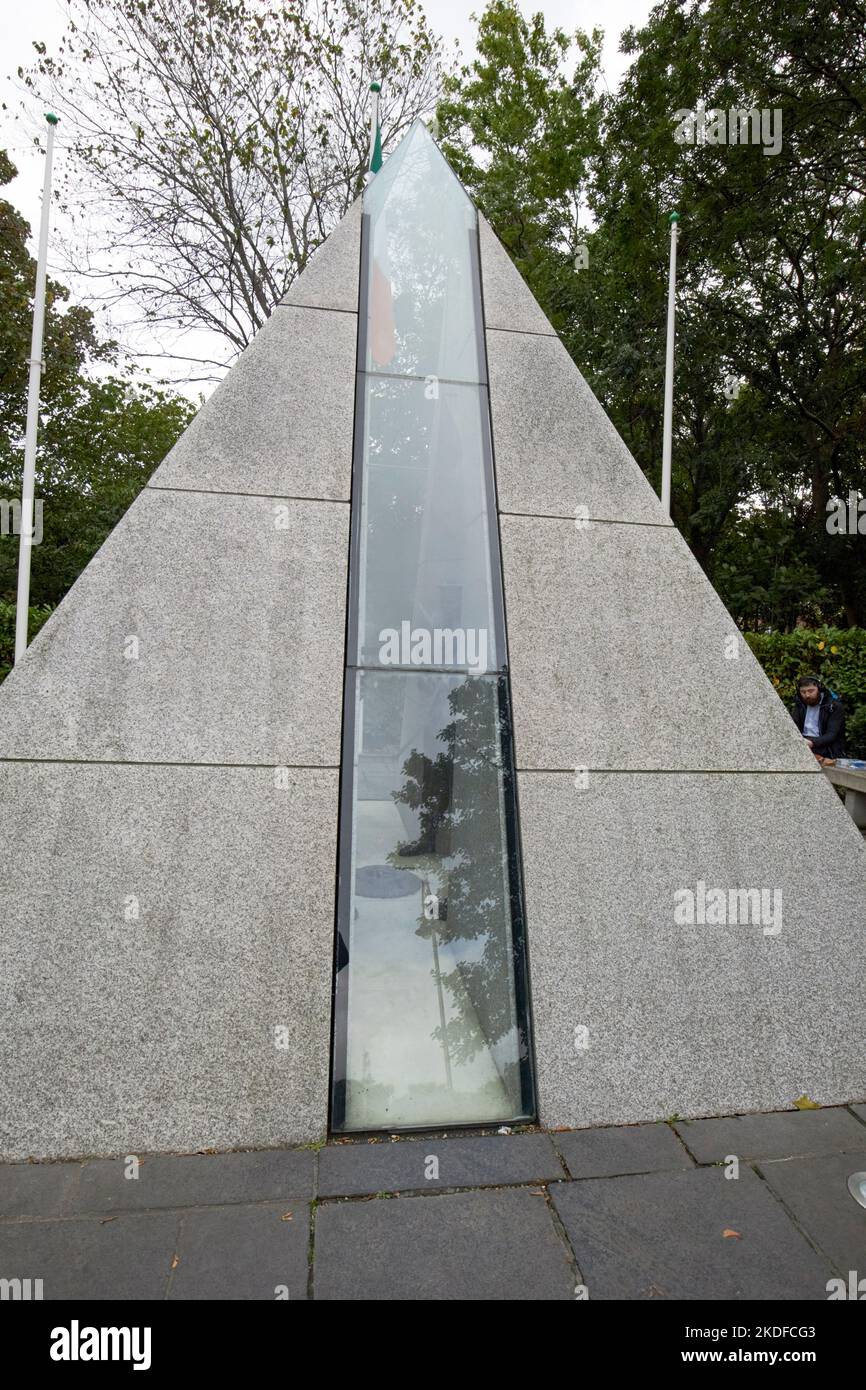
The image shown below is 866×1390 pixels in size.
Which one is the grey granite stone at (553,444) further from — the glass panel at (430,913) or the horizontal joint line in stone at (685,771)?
the horizontal joint line in stone at (685,771)

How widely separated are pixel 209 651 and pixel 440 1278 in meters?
2.81

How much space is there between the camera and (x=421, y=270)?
5.48m

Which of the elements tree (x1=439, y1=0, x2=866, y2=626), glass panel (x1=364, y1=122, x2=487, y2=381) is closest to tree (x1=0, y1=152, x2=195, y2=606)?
tree (x1=439, y1=0, x2=866, y2=626)

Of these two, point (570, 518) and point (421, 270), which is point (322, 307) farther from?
point (570, 518)

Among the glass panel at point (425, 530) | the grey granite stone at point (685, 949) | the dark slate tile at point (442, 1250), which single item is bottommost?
the dark slate tile at point (442, 1250)

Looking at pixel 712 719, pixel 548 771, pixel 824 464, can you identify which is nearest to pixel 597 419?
pixel 712 719

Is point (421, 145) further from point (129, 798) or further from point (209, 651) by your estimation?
point (129, 798)

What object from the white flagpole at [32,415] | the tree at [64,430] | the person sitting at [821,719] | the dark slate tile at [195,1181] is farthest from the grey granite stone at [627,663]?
the tree at [64,430]

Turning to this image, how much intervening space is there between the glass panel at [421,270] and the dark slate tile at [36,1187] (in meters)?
4.44

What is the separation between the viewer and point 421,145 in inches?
224

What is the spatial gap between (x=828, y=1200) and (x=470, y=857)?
197 centimetres

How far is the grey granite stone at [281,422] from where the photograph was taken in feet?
14.3

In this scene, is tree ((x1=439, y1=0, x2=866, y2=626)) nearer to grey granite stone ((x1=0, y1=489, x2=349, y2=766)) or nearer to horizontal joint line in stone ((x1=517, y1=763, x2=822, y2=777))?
horizontal joint line in stone ((x1=517, y1=763, x2=822, y2=777))

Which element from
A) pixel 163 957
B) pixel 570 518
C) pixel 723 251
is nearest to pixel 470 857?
pixel 163 957
